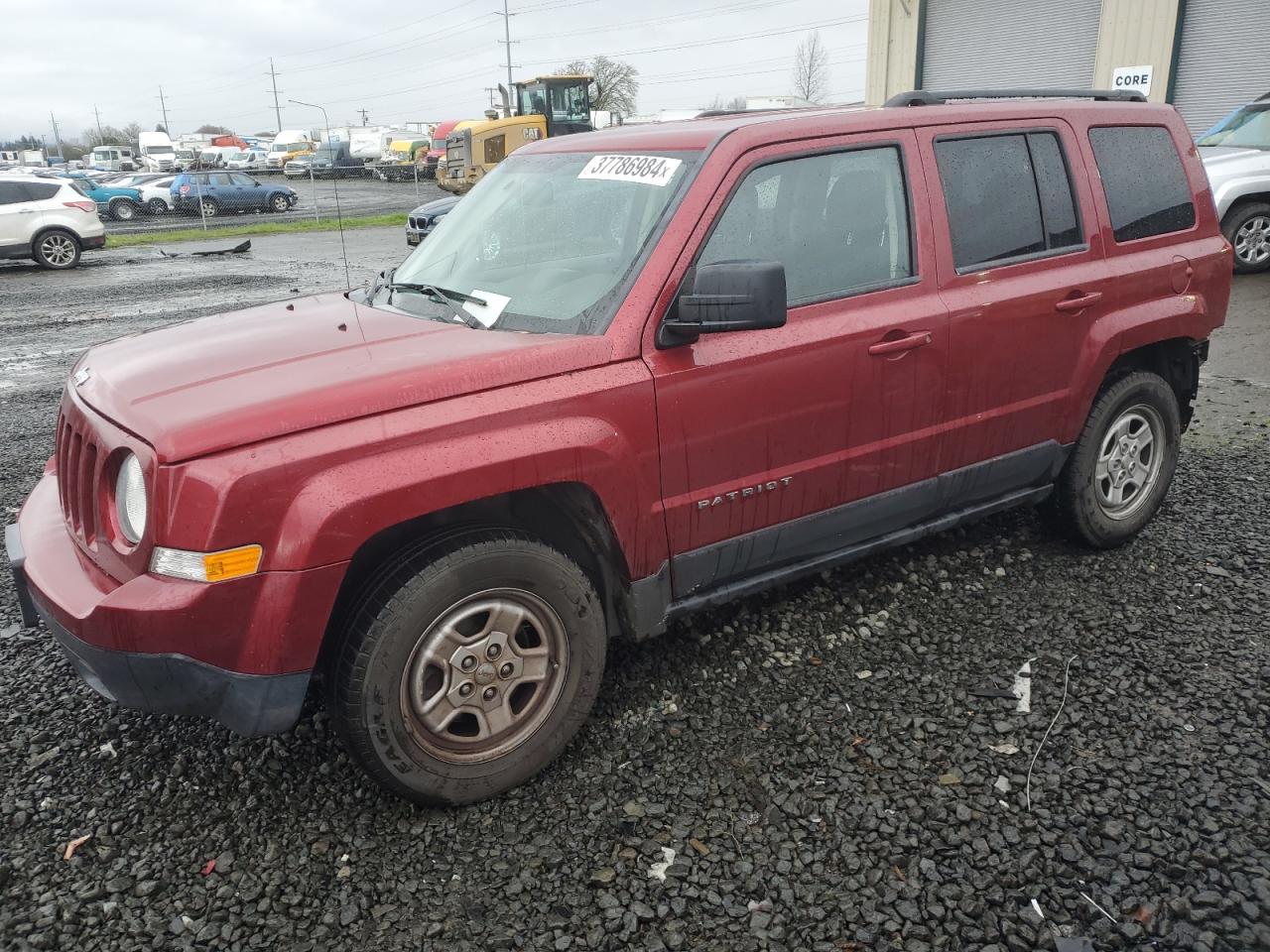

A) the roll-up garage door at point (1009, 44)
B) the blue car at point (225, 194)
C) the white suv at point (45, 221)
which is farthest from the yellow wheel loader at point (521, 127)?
the white suv at point (45, 221)

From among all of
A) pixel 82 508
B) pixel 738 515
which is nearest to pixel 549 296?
pixel 738 515

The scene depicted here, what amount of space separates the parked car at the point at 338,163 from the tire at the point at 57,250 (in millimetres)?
30525

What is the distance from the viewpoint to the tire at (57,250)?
1797 cm

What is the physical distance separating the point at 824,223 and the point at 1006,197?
91 cm

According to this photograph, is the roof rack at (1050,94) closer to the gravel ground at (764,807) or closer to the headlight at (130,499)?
the gravel ground at (764,807)

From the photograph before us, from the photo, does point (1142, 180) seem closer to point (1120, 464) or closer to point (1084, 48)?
point (1120, 464)

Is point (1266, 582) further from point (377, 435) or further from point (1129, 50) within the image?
point (1129, 50)

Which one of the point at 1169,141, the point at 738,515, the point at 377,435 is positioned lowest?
the point at 738,515

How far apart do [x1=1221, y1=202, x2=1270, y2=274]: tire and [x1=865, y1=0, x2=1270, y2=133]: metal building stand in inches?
303

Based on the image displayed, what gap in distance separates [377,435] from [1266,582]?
12.3ft

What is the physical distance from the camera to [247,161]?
200 ft

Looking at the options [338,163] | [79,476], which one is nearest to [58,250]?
[79,476]

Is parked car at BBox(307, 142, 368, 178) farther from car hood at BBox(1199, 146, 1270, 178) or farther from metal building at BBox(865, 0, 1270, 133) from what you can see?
car hood at BBox(1199, 146, 1270, 178)

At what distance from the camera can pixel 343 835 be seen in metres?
2.74
